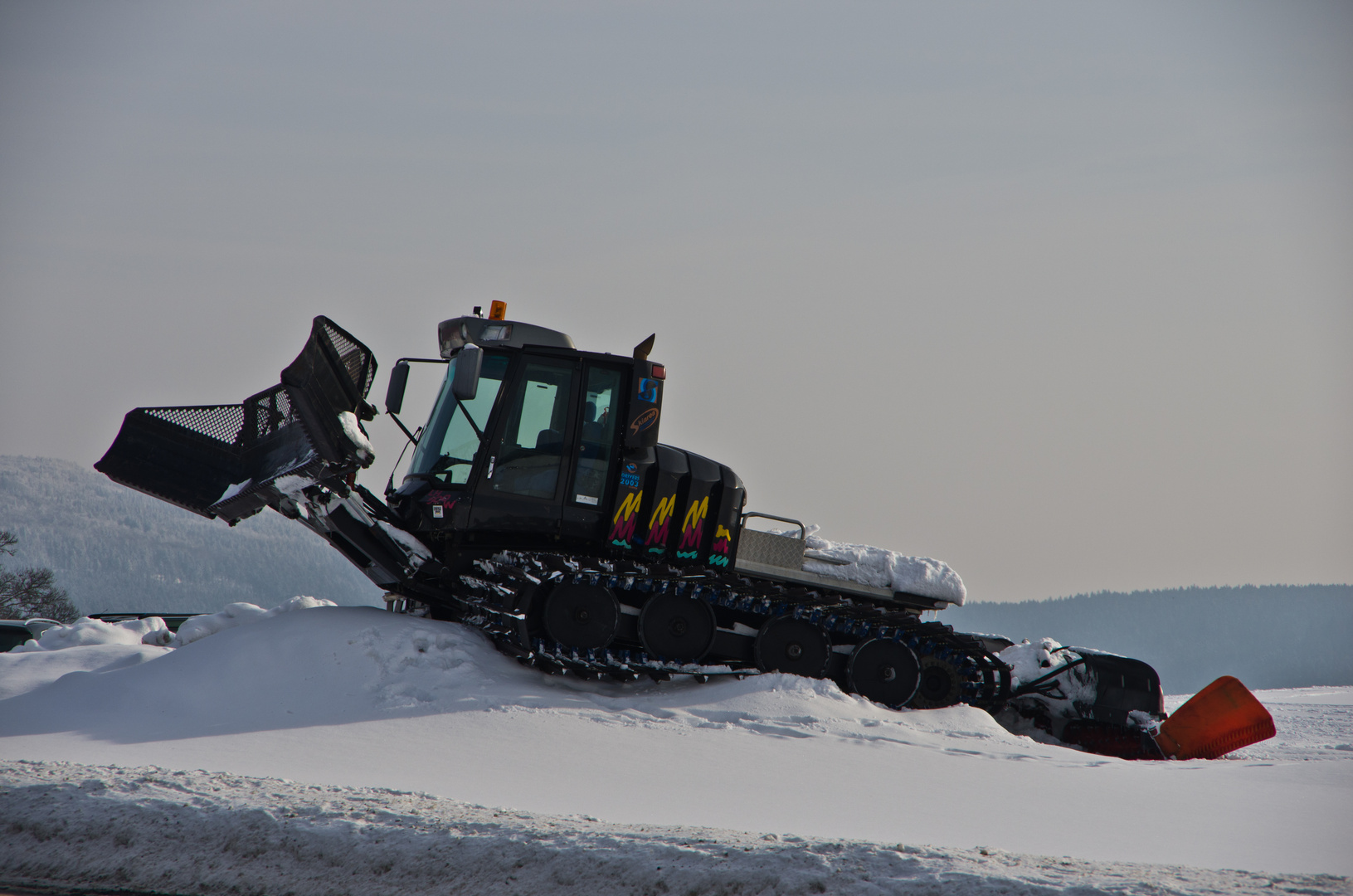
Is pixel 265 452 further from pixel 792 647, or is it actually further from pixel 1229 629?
pixel 1229 629

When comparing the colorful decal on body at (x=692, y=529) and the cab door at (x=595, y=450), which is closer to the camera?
the cab door at (x=595, y=450)

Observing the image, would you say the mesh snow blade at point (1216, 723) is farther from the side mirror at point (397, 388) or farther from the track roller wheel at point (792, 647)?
the side mirror at point (397, 388)

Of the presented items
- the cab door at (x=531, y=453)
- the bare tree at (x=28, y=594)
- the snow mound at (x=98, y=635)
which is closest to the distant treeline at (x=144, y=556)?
the bare tree at (x=28, y=594)

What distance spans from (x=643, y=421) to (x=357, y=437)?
2548 mm

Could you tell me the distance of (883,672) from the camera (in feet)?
33.2

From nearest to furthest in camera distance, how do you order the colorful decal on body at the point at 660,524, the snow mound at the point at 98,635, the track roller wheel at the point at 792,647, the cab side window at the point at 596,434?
1. the snow mound at the point at 98,635
2. the cab side window at the point at 596,434
3. the colorful decal on body at the point at 660,524
4. the track roller wheel at the point at 792,647

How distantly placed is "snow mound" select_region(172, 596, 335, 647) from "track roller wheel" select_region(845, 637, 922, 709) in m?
5.24

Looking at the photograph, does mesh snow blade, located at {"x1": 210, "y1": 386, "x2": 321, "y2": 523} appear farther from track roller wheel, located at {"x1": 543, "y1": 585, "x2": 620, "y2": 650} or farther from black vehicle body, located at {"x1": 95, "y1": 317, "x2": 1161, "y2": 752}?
track roller wheel, located at {"x1": 543, "y1": 585, "x2": 620, "y2": 650}

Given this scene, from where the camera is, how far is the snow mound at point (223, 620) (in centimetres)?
891

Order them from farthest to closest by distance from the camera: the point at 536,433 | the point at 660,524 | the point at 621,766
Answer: the point at 660,524
the point at 536,433
the point at 621,766

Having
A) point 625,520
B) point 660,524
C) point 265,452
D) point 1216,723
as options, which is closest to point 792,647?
point 660,524

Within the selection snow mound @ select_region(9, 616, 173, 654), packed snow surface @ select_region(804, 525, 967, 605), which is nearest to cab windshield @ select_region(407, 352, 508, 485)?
snow mound @ select_region(9, 616, 173, 654)

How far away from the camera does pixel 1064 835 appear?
17.0 feet

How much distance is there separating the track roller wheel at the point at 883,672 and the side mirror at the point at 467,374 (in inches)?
181
